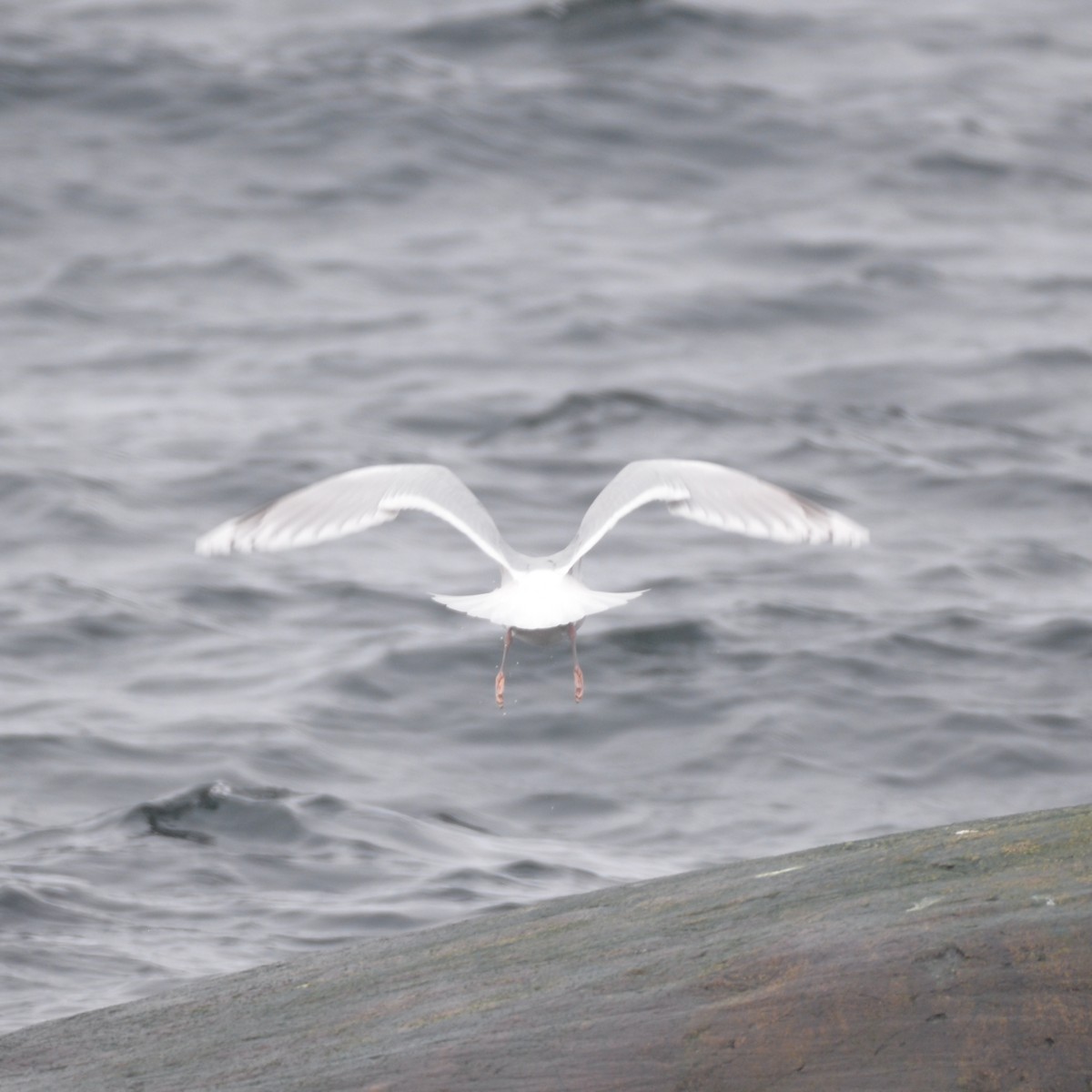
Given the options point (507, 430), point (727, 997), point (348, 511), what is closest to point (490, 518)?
point (348, 511)

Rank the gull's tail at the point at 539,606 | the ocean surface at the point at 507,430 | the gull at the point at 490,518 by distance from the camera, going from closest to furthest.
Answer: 1. the gull's tail at the point at 539,606
2. the gull at the point at 490,518
3. the ocean surface at the point at 507,430

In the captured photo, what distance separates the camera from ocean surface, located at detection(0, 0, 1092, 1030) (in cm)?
787

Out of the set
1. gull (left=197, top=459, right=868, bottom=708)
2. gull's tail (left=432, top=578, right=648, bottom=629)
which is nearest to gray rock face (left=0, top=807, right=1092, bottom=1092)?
gull's tail (left=432, top=578, right=648, bottom=629)

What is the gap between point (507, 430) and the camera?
12.9 meters

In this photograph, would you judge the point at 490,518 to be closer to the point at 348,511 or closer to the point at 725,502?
the point at 348,511

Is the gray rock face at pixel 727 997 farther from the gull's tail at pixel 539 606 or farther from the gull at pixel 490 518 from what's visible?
the gull at pixel 490 518

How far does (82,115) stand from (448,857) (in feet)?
39.4

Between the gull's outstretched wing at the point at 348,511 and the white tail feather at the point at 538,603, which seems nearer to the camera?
the white tail feather at the point at 538,603

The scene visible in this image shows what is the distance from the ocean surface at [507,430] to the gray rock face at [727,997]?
6.26 ft

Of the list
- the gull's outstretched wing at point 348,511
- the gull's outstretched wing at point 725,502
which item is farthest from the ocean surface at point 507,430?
the gull's outstretched wing at point 725,502

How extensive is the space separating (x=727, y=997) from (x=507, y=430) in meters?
9.38

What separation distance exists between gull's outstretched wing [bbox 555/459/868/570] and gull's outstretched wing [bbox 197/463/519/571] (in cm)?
37

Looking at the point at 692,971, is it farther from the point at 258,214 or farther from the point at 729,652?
the point at 258,214

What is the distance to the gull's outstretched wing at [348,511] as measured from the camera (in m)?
6.07
